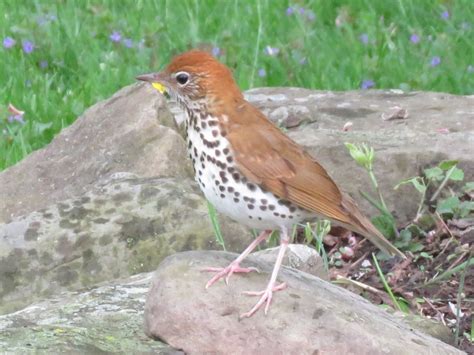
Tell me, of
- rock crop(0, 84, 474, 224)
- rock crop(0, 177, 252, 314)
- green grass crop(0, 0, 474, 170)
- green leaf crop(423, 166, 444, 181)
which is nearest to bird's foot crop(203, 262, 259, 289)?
rock crop(0, 177, 252, 314)

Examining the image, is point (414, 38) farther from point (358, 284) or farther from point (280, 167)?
point (280, 167)

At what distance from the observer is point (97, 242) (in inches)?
241

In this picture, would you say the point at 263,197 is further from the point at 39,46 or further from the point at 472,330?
the point at 39,46

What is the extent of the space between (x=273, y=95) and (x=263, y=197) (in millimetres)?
3830

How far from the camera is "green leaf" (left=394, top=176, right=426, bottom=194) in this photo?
6480 mm

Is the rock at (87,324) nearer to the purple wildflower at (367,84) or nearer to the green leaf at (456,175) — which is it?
the green leaf at (456,175)

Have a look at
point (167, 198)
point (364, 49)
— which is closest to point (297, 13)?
point (364, 49)

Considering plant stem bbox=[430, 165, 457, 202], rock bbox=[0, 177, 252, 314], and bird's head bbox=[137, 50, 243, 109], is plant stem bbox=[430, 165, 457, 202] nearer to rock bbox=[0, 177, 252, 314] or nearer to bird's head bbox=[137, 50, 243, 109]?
rock bbox=[0, 177, 252, 314]

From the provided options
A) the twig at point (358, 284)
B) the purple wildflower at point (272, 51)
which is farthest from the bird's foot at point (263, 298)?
the purple wildflower at point (272, 51)

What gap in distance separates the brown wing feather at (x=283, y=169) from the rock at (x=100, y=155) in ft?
6.11

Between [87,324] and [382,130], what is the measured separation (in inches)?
128

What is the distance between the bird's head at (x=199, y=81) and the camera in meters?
5.01

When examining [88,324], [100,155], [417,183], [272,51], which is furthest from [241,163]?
[272,51]

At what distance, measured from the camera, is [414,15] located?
1091cm
